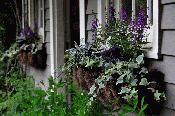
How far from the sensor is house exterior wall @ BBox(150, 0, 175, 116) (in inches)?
111

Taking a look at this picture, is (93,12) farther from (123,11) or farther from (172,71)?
(172,71)

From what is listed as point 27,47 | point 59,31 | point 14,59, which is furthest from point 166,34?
point 14,59

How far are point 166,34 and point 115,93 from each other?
0.66 metres

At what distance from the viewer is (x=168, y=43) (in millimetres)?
2883

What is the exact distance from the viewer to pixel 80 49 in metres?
3.88

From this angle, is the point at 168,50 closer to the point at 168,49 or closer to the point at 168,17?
the point at 168,49

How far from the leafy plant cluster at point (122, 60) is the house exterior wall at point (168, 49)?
7 cm

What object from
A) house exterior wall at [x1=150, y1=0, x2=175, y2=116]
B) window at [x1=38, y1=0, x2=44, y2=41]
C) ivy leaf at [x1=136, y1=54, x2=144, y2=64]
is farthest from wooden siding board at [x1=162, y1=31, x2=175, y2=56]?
window at [x1=38, y1=0, x2=44, y2=41]

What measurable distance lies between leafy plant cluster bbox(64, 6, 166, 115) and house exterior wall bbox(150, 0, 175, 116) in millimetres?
74

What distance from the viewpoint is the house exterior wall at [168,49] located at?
111 inches

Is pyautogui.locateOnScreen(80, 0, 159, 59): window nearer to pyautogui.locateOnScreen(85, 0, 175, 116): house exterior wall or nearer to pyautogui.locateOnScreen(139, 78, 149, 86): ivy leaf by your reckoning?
pyautogui.locateOnScreen(85, 0, 175, 116): house exterior wall

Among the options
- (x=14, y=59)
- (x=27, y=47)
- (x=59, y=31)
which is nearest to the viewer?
(x=59, y=31)

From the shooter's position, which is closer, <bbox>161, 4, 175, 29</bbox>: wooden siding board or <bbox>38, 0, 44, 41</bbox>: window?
<bbox>161, 4, 175, 29</bbox>: wooden siding board

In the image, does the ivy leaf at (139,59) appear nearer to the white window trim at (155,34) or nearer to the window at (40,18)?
the white window trim at (155,34)
